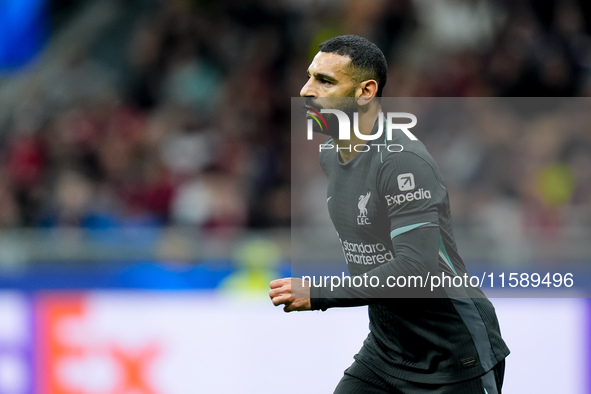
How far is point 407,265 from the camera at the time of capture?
122 inches

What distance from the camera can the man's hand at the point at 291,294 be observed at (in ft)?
10.1

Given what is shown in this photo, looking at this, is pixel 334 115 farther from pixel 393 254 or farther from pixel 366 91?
pixel 393 254

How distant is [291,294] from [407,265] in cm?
40

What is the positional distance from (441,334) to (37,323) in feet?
14.0

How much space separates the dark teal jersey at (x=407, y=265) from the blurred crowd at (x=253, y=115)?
3711mm

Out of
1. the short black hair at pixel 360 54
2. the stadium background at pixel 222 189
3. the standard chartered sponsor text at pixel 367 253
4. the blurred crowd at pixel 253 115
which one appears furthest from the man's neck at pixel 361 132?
the blurred crowd at pixel 253 115

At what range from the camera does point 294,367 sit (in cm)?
664

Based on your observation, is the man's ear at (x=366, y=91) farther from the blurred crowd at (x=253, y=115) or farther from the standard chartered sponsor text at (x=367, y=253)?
the blurred crowd at (x=253, y=115)

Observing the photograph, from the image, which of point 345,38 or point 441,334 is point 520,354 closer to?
point 441,334

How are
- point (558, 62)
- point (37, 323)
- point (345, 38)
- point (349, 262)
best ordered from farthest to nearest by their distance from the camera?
point (558, 62)
point (37, 323)
point (349, 262)
point (345, 38)

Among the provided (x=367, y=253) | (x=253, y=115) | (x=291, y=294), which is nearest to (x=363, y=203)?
(x=367, y=253)

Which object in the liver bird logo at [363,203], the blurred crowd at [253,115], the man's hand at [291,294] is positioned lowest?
the man's hand at [291,294]

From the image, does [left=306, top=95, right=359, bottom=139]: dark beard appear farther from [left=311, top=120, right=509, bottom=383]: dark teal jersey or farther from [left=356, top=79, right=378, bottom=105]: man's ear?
[left=311, top=120, right=509, bottom=383]: dark teal jersey

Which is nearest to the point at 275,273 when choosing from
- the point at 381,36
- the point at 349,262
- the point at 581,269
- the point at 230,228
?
the point at 230,228
